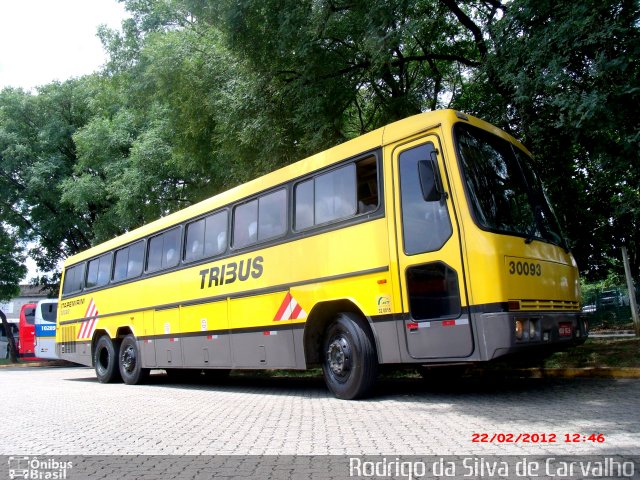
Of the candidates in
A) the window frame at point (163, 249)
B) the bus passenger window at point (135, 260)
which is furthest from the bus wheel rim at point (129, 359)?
the window frame at point (163, 249)

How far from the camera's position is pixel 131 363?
41.9ft

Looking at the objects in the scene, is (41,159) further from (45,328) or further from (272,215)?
(272,215)

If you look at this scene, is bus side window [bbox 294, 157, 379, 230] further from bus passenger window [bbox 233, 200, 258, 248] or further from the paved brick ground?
the paved brick ground

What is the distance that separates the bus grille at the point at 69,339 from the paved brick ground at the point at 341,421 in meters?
5.71

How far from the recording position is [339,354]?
768 centimetres

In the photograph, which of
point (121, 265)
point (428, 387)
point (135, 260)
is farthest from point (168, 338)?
point (428, 387)

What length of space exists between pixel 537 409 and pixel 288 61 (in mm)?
8907

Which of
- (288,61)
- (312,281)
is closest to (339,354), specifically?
(312,281)

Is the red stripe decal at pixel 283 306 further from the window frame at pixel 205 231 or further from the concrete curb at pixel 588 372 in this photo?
the concrete curb at pixel 588 372

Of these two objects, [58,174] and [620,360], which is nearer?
[620,360]

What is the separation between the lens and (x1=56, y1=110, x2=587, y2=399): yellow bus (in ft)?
Answer: 20.8

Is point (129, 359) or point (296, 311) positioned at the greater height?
point (296, 311)

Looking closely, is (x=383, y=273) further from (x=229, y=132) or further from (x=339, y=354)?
(x=229, y=132)

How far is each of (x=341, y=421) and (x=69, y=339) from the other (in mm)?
11791
